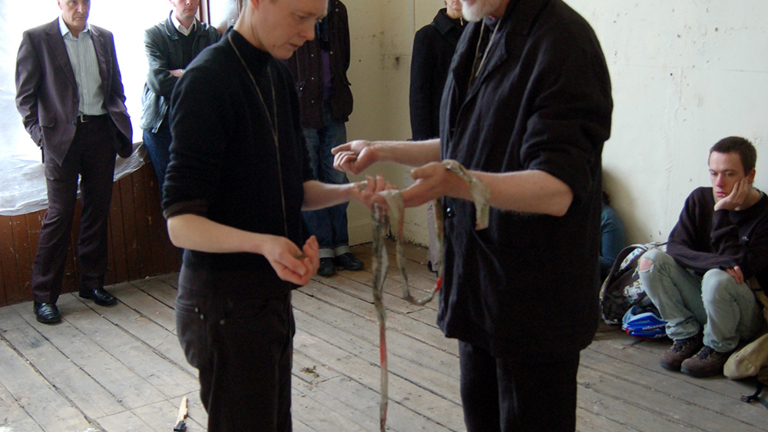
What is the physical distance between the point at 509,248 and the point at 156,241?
357cm

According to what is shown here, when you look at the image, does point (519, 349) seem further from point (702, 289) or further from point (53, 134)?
point (53, 134)

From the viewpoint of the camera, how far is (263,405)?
1536 millimetres

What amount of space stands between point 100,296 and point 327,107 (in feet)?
5.81

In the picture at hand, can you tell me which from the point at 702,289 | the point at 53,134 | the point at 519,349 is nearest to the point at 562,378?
the point at 519,349

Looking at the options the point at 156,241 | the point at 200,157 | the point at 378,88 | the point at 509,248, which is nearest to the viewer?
the point at 200,157

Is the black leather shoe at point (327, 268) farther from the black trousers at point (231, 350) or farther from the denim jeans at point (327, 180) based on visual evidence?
the black trousers at point (231, 350)

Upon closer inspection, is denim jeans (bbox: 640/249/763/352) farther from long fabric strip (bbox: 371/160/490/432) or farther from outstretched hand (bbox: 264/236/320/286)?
outstretched hand (bbox: 264/236/320/286)

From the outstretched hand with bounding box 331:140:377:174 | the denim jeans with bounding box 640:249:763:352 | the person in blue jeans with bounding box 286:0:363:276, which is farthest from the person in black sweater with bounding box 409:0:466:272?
the outstretched hand with bounding box 331:140:377:174

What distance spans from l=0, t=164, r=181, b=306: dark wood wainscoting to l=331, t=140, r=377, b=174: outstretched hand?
119 inches

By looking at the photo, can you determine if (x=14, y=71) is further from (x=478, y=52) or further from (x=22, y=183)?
(x=478, y=52)

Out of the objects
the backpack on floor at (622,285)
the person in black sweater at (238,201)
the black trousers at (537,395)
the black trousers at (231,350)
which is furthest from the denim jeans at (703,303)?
the black trousers at (231,350)

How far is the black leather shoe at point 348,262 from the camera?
4695 mm

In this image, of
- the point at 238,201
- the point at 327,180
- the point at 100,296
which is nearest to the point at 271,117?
the point at 238,201

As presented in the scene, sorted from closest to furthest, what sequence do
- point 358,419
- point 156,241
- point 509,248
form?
1. point 509,248
2. point 358,419
3. point 156,241
